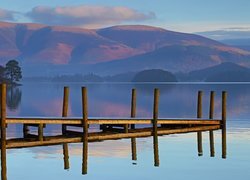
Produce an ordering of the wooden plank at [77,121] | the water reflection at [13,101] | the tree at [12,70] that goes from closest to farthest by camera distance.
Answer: the wooden plank at [77,121] → the water reflection at [13,101] → the tree at [12,70]

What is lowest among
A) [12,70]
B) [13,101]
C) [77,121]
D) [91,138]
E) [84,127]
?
[91,138]

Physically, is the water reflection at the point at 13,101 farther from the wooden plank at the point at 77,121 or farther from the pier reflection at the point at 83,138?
the wooden plank at the point at 77,121

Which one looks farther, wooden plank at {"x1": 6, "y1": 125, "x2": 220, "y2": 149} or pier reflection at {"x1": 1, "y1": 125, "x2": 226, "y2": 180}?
wooden plank at {"x1": 6, "y1": 125, "x2": 220, "y2": 149}

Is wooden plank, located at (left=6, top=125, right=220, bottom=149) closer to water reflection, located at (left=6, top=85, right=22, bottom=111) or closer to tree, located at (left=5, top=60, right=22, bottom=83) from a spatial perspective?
water reflection, located at (left=6, top=85, right=22, bottom=111)

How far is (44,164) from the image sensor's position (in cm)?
3145

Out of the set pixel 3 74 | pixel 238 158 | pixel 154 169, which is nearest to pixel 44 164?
pixel 154 169

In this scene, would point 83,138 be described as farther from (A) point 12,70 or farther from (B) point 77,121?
(A) point 12,70

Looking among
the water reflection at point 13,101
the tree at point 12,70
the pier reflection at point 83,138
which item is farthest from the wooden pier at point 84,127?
the tree at point 12,70

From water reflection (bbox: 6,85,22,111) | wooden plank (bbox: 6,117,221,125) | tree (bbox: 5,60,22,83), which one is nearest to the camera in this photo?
wooden plank (bbox: 6,117,221,125)

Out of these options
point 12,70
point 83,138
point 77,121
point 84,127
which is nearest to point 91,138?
point 83,138

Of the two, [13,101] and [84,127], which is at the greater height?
[13,101]

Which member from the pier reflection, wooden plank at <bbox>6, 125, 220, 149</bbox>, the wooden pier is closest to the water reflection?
the wooden pier

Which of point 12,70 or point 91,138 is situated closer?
point 91,138

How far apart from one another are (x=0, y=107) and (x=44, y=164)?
23.5 ft
